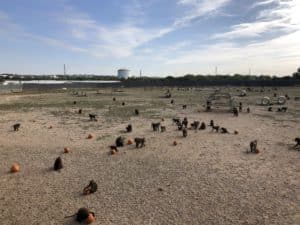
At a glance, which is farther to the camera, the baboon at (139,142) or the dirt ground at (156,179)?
the baboon at (139,142)

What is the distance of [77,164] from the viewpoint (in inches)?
596

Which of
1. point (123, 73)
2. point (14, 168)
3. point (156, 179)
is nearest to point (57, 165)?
point (14, 168)

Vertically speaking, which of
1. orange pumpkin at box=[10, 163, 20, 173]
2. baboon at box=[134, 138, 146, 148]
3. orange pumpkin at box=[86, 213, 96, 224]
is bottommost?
orange pumpkin at box=[86, 213, 96, 224]

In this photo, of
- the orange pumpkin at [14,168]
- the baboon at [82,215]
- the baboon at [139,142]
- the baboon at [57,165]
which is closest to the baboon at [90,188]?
the baboon at [82,215]

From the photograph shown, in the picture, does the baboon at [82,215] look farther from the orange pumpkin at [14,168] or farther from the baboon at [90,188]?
the orange pumpkin at [14,168]

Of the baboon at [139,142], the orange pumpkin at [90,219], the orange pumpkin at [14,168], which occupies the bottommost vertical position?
the orange pumpkin at [90,219]

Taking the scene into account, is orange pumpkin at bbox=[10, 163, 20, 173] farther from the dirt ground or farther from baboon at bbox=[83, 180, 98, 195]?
baboon at bbox=[83, 180, 98, 195]

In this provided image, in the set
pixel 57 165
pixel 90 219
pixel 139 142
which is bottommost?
pixel 90 219

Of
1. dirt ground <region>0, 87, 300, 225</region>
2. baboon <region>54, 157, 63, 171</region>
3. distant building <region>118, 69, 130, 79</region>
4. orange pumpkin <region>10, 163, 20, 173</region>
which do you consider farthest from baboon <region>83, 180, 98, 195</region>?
distant building <region>118, 69, 130, 79</region>

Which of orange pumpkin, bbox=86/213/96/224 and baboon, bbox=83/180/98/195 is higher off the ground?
baboon, bbox=83/180/98/195

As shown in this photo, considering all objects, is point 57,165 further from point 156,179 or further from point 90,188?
point 156,179

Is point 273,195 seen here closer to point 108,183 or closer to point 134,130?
point 108,183

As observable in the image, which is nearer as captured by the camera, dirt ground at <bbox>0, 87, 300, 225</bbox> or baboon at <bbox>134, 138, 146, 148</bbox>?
dirt ground at <bbox>0, 87, 300, 225</bbox>

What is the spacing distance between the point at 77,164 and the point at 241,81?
86127mm
